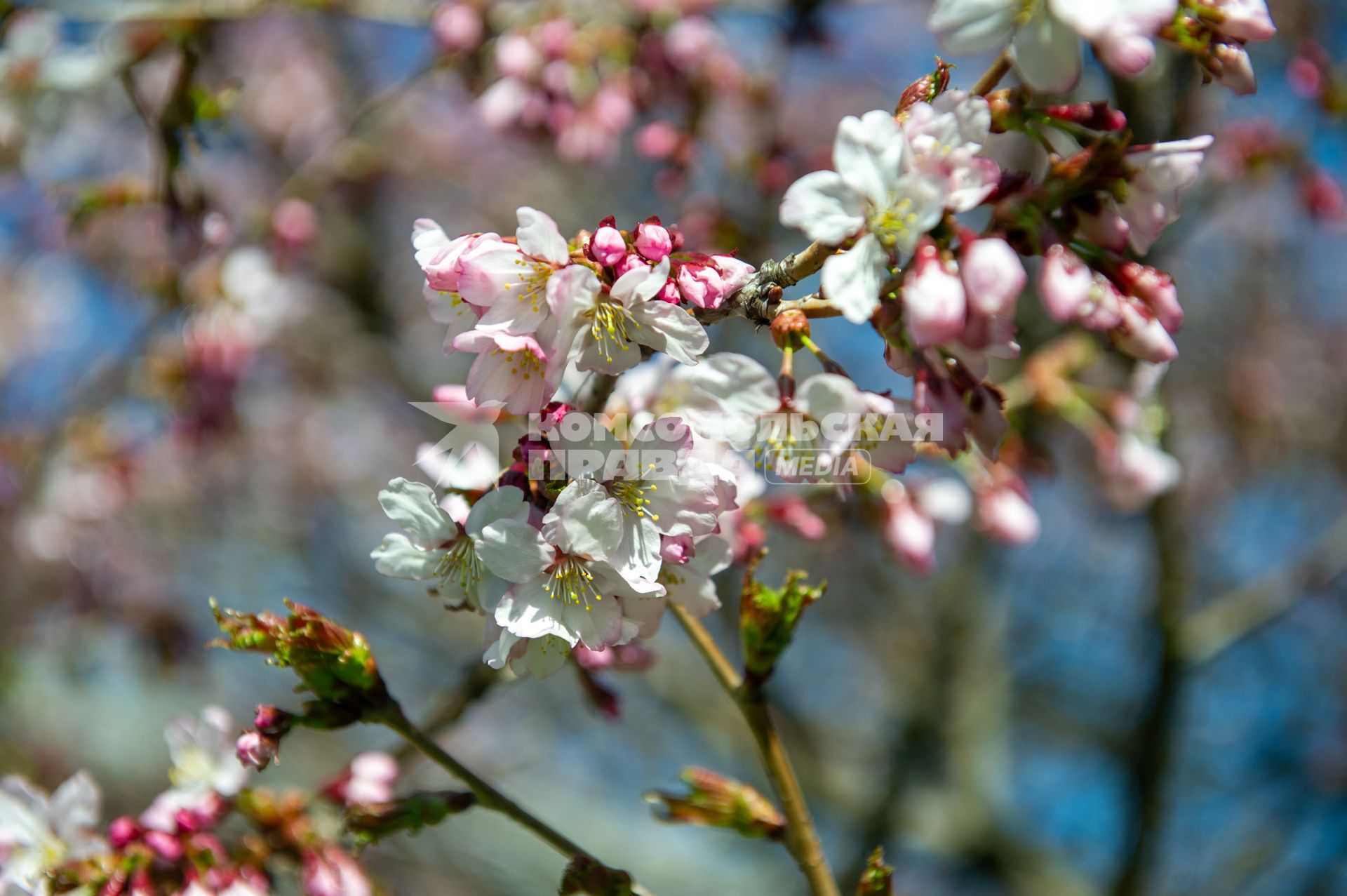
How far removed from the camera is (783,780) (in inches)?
51.1

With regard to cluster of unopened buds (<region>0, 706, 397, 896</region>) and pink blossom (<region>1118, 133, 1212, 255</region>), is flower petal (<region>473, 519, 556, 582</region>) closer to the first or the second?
cluster of unopened buds (<region>0, 706, 397, 896</region>)

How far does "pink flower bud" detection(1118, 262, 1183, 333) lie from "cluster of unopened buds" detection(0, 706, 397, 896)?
126 cm

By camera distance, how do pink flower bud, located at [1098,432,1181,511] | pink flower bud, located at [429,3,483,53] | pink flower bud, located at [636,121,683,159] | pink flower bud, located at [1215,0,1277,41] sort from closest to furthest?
pink flower bud, located at [1215,0,1277,41]
pink flower bud, located at [1098,432,1181,511]
pink flower bud, located at [429,3,483,53]
pink flower bud, located at [636,121,683,159]

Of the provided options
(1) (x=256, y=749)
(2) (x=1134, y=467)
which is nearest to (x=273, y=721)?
(1) (x=256, y=749)

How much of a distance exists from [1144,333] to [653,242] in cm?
57

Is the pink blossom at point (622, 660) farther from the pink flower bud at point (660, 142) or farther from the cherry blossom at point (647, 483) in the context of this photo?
the pink flower bud at point (660, 142)

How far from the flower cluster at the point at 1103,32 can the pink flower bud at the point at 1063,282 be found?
177mm

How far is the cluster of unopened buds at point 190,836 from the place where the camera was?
1438 millimetres

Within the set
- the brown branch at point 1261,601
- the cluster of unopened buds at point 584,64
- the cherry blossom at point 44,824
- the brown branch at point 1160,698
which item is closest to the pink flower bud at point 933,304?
the cherry blossom at point 44,824

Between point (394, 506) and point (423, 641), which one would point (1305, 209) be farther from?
point (423, 641)

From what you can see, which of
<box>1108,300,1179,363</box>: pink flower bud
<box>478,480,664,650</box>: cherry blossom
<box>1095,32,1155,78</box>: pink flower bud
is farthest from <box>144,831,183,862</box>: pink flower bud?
<box>1095,32,1155,78</box>: pink flower bud

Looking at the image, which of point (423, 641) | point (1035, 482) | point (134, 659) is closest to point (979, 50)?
point (1035, 482)

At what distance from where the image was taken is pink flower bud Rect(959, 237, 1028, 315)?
38.1 inches

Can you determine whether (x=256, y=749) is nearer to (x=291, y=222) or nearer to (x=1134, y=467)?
(x=1134, y=467)
